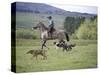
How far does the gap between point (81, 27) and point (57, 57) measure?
0.46 meters

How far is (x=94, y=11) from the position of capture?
2605 mm

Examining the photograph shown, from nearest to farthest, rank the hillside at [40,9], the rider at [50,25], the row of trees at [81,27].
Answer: the hillside at [40,9] → the rider at [50,25] → the row of trees at [81,27]

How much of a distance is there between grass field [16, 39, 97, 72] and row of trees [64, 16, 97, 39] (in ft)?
0.23

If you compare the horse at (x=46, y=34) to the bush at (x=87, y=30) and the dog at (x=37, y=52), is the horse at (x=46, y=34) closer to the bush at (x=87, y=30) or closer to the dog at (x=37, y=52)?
the dog at (x=37, y=52)

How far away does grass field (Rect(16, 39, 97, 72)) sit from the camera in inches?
87.7

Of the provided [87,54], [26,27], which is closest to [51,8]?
[26,27]

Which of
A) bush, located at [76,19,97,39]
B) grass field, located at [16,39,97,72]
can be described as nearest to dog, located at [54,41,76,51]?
grass field, located at [16,39,97,72]

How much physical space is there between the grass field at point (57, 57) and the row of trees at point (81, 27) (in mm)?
70

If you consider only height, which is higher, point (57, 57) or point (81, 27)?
point (81, 27)

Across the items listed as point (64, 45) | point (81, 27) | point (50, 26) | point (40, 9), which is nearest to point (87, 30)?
point (81, 27)

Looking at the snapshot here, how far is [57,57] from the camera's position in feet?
7.87

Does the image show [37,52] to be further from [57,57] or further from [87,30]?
[87,30]

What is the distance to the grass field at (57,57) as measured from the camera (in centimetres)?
223

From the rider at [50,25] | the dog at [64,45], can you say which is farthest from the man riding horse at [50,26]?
the dog at [64,45]
